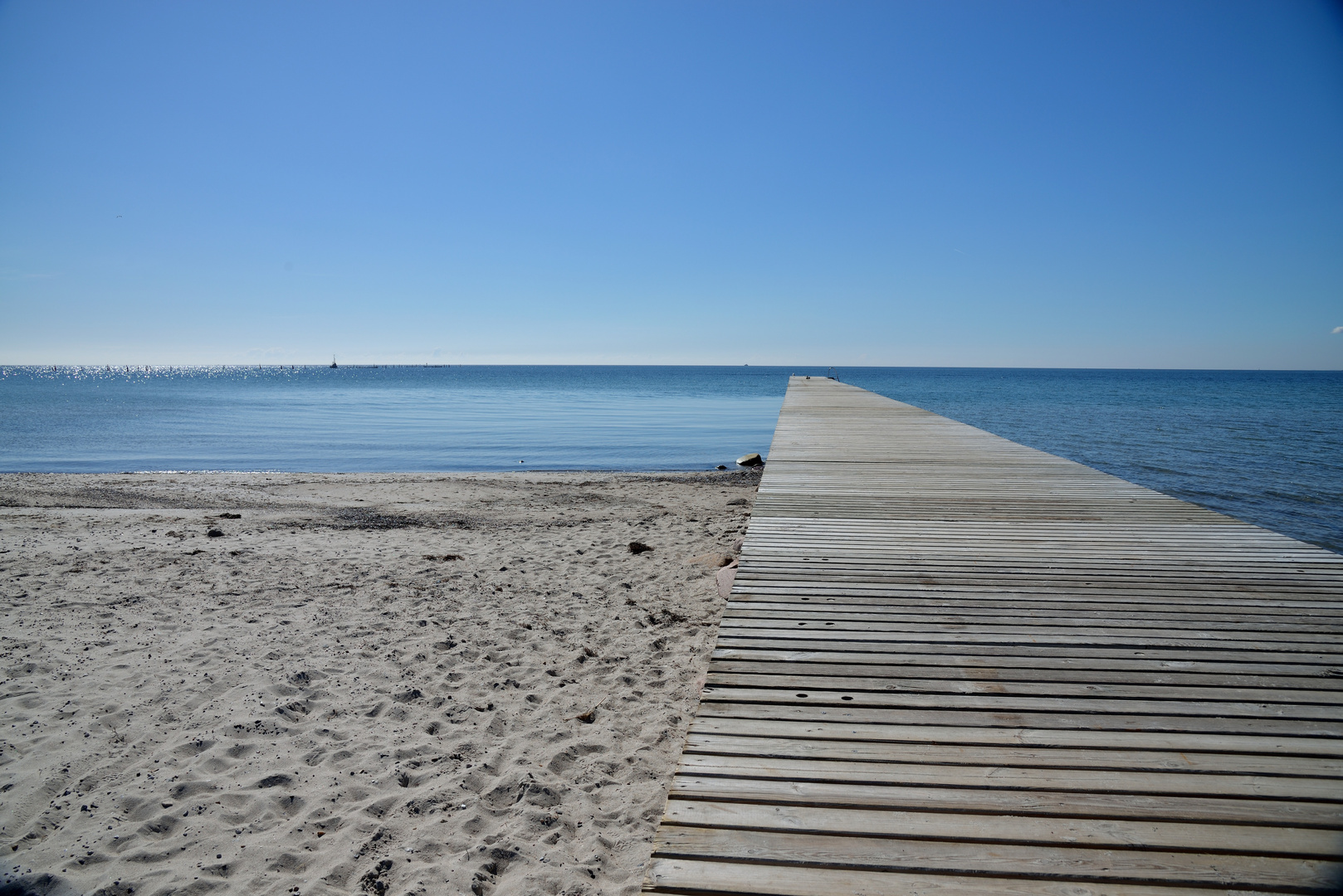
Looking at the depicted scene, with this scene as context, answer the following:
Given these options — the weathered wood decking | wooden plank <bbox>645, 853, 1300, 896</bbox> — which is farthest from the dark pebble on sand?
wooden plank <bbox>645, 853, 1300, 896</bbox>

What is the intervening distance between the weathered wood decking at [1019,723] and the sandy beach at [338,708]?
3.88 feet

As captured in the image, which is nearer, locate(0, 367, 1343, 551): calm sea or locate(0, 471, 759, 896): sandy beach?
locate(0, 471, 759, 896): sandy beach

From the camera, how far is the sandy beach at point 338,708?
3.02m

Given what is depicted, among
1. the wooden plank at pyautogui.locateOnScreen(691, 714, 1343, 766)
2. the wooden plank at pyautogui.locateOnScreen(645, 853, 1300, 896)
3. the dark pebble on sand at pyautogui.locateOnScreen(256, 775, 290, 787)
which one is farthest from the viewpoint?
the dark pebble on sand at pyautogui.locateOnScreen(256, 775, 290, 787)

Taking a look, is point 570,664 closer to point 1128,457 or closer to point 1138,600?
point 1138,600

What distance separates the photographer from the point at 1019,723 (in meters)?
2.43

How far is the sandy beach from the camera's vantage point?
3.02m

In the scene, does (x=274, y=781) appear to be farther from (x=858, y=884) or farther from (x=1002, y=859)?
(x=1002, y=859)

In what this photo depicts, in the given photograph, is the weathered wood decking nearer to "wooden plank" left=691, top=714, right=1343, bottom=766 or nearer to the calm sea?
"wooden plank" left=691, top=714, right=1343, bottom=766

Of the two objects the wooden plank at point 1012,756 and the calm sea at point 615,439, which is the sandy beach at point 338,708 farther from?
the calm sea at point 615,439

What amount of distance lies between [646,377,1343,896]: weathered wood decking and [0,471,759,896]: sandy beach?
1182mm

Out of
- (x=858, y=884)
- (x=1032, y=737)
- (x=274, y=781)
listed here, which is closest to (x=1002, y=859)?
(x=858, y=884)

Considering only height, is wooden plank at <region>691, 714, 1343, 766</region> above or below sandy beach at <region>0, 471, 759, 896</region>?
above

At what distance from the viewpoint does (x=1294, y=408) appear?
38.3 m
